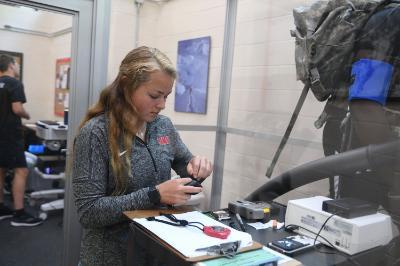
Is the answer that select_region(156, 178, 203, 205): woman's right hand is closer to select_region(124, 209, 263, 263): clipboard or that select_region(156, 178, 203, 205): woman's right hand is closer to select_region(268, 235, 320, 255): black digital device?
select_region(124, 209, 263, 263): clipboard

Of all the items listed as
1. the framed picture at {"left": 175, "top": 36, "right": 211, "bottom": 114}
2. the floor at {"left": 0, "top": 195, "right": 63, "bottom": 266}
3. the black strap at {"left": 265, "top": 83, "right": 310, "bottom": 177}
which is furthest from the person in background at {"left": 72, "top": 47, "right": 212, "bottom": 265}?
the floor at {"left": 0, "top": 195, "right": 63, "bottom": 266}

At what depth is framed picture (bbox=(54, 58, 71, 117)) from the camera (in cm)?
427

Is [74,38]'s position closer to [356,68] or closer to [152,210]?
[152,210]

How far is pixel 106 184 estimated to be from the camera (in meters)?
1.10

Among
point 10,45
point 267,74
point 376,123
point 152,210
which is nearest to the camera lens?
point 152,210


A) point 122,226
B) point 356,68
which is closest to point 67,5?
point 122,226

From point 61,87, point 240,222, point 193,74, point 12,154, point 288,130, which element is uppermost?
point 193,74

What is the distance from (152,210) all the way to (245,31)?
159 centimetres

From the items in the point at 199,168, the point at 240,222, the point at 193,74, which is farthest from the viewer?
the point at 193,74

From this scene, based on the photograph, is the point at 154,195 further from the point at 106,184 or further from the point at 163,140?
the point at 163,140

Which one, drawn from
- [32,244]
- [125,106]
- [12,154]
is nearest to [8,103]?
[12,154]

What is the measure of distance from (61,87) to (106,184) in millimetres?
3696

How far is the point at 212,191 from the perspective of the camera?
2.54 meters

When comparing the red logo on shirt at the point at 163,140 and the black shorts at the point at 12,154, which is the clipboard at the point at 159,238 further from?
the black shorts at the point at 12,154
